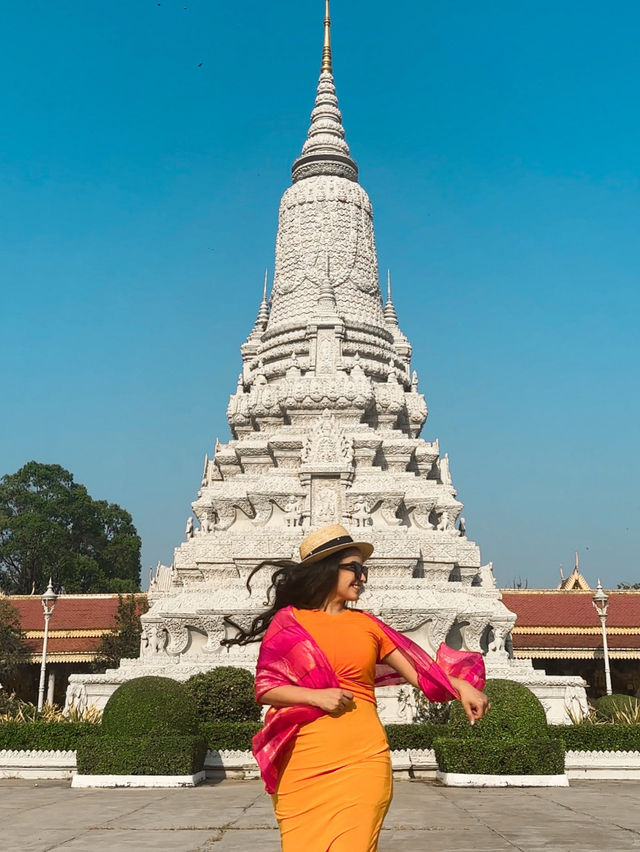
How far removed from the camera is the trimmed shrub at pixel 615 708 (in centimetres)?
1953

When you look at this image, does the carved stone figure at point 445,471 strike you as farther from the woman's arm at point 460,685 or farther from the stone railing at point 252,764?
the woman's arm at point 460,685

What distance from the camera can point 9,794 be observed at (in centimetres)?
1282

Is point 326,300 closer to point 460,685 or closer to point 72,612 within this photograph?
point 72,612

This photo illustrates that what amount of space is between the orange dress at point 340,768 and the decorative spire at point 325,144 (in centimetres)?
3313

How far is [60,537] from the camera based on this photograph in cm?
5091

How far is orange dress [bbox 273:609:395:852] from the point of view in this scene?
404 cm

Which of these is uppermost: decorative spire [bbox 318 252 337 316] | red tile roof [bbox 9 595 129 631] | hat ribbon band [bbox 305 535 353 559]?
decorative spire [bbox 318 252 337 316]

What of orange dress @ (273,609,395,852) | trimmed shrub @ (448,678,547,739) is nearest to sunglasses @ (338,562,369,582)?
orange dress @ (273,609,395,852)

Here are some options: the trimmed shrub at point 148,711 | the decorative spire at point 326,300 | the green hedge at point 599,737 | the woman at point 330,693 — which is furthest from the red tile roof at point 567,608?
the woman at point 330,693

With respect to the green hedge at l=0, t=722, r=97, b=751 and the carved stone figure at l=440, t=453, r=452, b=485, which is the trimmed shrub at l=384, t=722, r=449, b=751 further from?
the carved stone figure at l=440, t=453, r=452, b=485

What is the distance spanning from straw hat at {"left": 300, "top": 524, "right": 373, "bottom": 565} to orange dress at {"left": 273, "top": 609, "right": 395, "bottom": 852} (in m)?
0.31

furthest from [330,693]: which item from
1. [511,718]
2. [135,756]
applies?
[511,718]

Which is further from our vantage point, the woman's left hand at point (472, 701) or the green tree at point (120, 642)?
the green tree at point (120, 642)

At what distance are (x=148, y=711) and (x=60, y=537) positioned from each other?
3903 cm
